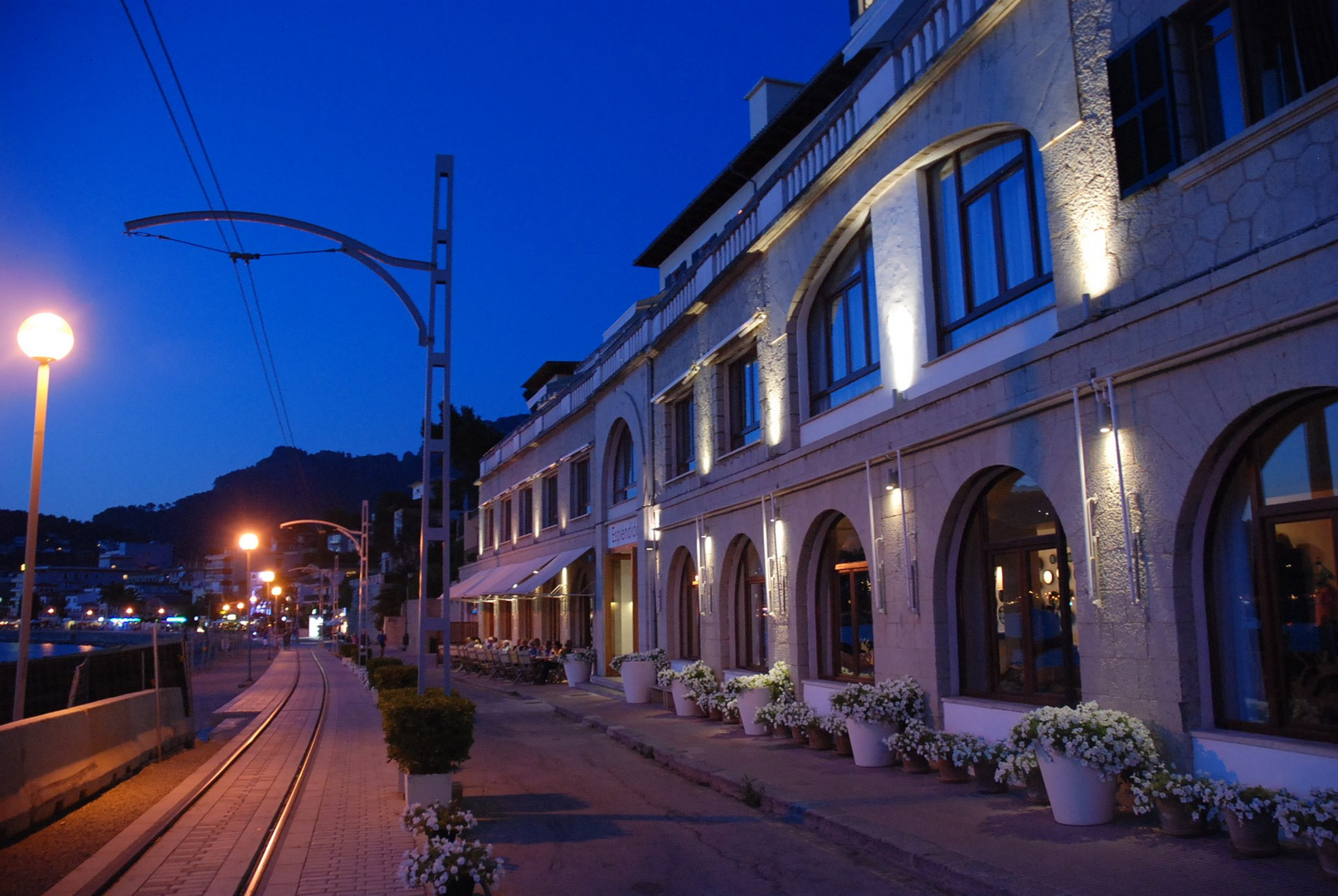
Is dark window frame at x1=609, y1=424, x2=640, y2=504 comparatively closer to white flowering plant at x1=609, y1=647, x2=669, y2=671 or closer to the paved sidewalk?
white flowering plant at x1=609, y1=647, x2=669, y2=671

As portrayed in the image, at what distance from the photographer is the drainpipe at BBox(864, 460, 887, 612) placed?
12.8 meters

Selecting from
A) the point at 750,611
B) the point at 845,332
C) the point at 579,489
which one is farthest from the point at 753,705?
the point at 579,489

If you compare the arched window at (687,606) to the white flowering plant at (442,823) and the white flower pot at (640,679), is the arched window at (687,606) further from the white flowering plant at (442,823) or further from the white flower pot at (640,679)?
the white flowering plant at (442,823)

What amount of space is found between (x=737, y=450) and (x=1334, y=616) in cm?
1171

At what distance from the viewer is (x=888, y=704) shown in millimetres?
11602

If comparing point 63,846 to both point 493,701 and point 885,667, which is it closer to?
point 885,667

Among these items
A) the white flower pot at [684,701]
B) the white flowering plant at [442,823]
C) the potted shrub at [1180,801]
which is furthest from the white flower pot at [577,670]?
the potted shrub at [1180,801]

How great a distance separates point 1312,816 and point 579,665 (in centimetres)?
2267

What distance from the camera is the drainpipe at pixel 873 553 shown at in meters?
12.8

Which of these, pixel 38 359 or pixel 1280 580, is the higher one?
pixel 38 359

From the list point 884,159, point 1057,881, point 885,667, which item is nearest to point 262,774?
point 885,667

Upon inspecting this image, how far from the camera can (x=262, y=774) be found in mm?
13180

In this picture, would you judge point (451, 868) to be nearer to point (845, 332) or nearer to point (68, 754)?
point (68, 754)

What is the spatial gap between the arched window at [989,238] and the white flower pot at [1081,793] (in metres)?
4.61
